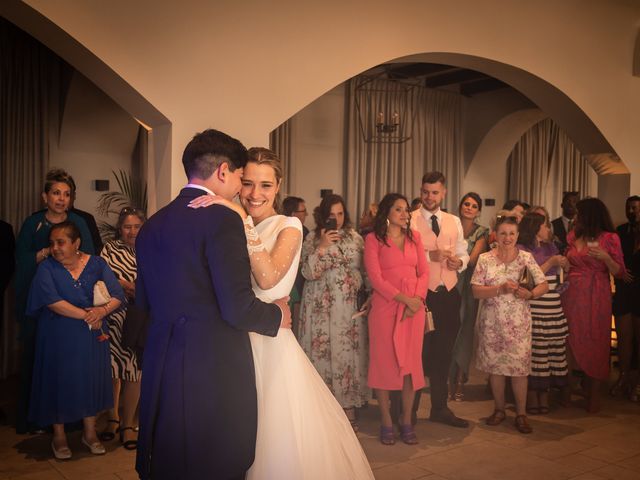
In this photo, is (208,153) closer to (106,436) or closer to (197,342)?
(197,342)

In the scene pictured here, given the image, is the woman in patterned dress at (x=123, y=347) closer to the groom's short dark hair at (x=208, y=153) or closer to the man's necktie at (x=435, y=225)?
the man's necktie at (x=435, y=225)

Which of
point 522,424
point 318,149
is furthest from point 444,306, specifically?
point 318,149

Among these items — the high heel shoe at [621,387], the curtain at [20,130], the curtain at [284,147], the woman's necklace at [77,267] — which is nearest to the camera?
the woman's necklace at [77,267]

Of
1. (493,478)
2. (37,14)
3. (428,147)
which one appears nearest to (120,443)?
(493,478)

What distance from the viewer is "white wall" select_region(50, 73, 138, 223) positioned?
6.24m

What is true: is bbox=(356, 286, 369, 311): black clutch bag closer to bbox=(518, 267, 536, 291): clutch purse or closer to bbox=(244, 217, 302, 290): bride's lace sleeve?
bbox=(518, 267, 536, 291): clutch purse

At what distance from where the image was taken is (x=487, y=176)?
9.79 meters

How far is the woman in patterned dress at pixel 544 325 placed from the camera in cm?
466

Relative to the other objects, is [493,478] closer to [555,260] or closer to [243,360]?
[555,260]

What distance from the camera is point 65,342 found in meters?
3.73

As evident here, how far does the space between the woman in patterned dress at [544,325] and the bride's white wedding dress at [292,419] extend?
2638mm

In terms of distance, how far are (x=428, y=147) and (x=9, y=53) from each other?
5.51 meters

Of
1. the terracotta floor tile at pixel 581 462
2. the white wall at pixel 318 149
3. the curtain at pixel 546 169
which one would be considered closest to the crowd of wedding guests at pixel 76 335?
→ the terracotta floor tile at pixel 581 462

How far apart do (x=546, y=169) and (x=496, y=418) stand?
7.82 m
